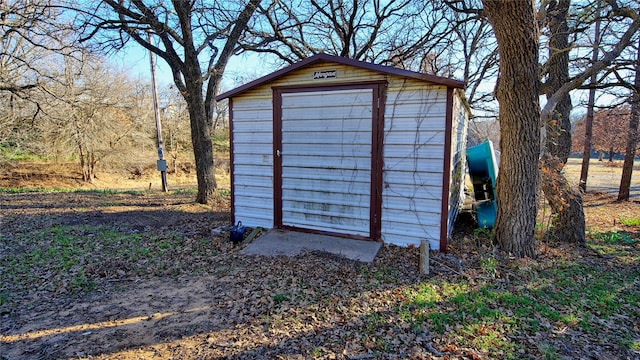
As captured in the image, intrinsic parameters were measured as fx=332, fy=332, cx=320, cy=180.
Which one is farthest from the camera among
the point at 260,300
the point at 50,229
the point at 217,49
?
the point at 217,49

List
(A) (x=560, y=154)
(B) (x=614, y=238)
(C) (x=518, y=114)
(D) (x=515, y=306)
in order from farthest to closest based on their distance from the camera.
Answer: (B) (x=614, y=238) → (A) (x=560, y=154) → (C) (x=518, y=114) → (D) (x=515, y=306)

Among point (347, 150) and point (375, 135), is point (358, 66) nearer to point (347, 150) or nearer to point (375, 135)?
point (375, 135)

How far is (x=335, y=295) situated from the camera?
344 cm

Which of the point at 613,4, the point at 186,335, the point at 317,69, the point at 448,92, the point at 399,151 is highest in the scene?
the point at 613,4

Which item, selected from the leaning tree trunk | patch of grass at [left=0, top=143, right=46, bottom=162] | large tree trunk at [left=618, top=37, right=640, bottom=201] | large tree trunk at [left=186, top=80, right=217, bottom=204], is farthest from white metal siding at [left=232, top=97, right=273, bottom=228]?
patch of grass at [left=0, top=143, right=46, bottom=162]

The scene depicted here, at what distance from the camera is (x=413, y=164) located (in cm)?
468

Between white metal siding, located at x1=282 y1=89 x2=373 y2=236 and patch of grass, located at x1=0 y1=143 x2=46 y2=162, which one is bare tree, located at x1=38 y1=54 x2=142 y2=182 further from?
white metal siding, located at x1=282 y1=89 x2=373 y2=236

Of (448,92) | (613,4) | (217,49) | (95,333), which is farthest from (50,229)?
(613,4)

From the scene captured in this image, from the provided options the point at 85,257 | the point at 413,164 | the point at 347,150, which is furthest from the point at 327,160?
the point at 85,257

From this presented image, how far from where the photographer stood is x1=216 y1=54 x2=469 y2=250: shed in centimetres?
458

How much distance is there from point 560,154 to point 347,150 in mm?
3980

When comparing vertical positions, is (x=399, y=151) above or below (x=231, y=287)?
above

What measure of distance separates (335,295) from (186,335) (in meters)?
1.45

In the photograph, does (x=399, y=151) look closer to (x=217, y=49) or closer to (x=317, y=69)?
(x=317, y=69)
